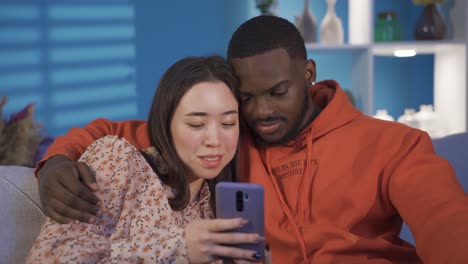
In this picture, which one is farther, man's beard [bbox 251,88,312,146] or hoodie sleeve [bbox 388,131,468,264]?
man's beard [bbox 251,88,312,146]

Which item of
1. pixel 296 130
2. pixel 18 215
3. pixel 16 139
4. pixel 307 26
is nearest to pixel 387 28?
pixel 307 26

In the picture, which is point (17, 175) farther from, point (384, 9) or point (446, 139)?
point (384, 9)

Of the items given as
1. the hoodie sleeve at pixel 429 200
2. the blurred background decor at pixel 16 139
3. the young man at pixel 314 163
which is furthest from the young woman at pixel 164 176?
the blurred background decor at pixel 16 139

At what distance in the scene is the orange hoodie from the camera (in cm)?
147

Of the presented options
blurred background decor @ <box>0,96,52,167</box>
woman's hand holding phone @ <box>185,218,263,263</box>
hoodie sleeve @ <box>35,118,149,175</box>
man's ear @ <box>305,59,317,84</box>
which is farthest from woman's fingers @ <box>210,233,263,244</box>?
blurred background decor @ <box>0,96,52,167</box>

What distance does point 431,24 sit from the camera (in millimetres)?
3682

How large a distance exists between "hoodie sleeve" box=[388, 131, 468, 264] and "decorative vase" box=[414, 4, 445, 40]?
Result: 2285mm

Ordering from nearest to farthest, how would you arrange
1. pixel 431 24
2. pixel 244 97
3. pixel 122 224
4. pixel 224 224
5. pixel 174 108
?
pixel 224 224, pixel 122 224, pixel 174 108, pixel 244 97, pixel 431 24

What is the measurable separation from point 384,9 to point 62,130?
211 cm

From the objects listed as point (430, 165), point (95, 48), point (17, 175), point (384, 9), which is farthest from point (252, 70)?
point (384, 9)

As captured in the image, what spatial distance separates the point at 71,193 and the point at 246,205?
38 centimetres

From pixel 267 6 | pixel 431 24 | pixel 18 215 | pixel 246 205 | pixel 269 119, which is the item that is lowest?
pixel 18 215

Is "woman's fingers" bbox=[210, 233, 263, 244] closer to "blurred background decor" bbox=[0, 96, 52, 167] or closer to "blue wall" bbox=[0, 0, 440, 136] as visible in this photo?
"blurred background decor" bbox=[0, 96, 52, 167]

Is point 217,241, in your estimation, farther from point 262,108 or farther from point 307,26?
point 307,26
